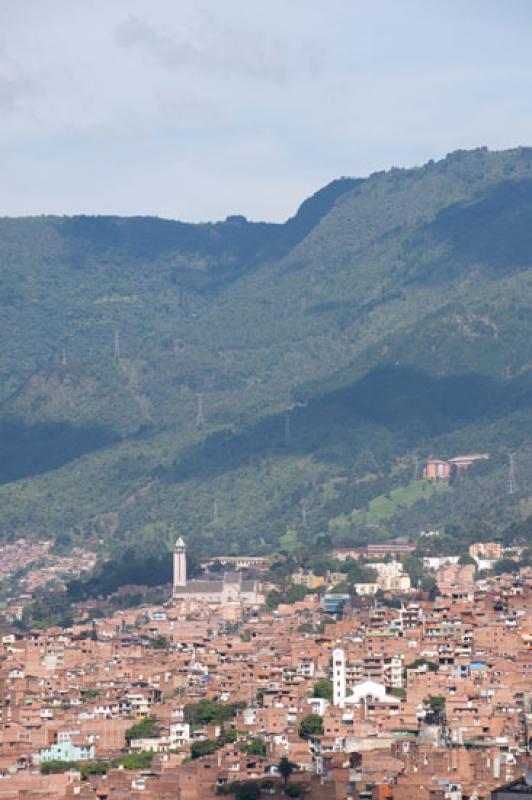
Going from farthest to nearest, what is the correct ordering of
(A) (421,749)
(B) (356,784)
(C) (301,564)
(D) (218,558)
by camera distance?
1. (D) (218,558)
2. (C) (301,564)
3. (A) (421,749)
4. (B) (356,784)

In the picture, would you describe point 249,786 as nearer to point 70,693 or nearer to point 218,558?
point 70,693

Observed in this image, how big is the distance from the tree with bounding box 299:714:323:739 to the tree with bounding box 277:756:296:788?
6899mm

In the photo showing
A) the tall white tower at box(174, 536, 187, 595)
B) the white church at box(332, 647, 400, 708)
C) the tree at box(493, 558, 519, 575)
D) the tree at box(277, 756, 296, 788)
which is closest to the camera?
the tree at box(277, 756, 296, 788)

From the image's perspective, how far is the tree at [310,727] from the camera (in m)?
98.4

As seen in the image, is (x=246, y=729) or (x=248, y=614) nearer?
(x=246, y=729)

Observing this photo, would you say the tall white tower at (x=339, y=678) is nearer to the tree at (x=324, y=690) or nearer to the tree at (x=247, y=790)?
the tree at (x=324, y=690)

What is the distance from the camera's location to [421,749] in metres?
89.7

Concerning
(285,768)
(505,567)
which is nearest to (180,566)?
(505,567)

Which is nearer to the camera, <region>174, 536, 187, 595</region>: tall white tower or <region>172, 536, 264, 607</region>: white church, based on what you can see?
<region>172, 536, 264, 607</region>: white church

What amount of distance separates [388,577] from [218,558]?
3171 cm

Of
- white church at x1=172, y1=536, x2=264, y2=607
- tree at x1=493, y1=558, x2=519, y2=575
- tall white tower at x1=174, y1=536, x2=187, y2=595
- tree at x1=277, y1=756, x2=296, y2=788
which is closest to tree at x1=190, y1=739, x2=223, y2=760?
tree at x1=277, y1=756, x2=296, y2=788

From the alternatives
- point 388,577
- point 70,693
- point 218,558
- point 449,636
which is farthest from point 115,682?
point 218,558

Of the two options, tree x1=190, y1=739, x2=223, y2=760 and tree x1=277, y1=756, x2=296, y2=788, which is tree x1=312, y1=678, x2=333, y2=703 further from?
tree x1=277, y1=756, x2=296, y2=788

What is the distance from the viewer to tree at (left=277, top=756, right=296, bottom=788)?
8719 cm
